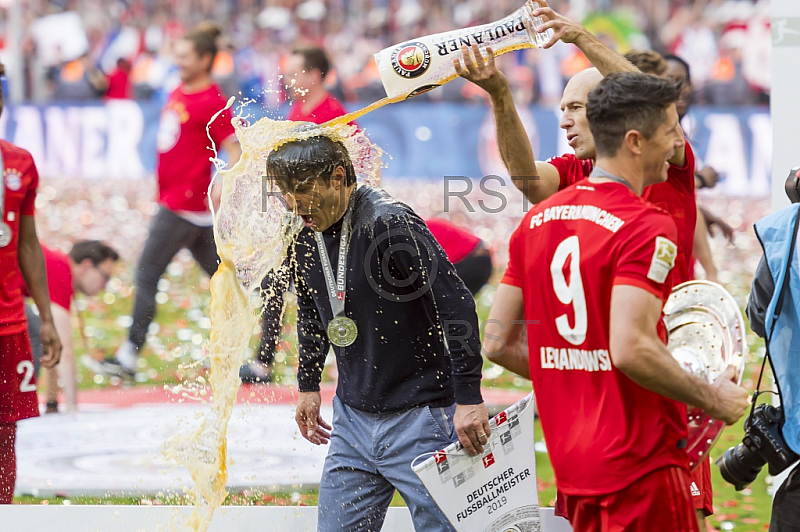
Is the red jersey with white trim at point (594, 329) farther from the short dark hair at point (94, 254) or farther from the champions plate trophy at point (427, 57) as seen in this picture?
the short dark hair at point (94, 254)

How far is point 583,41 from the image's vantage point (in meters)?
3.89

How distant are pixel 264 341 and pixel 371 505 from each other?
2.73 metres

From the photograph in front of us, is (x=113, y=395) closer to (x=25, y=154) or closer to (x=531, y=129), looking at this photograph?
(x=25, y=154)

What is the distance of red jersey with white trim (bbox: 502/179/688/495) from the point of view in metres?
2.84

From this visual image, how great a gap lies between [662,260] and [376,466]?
1496mm

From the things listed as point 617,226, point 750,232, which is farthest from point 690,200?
point 750,232

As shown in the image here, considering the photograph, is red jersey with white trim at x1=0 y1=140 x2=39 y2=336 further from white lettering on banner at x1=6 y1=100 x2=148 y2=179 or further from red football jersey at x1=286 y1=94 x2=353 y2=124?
white lettering on banner at x1=6 y1=100 x2=148 y2=179

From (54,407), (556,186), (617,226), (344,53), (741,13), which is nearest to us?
(617,226)

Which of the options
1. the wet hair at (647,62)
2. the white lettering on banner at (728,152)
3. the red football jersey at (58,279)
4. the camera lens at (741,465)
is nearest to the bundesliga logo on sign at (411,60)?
the wet hair at (647,62)

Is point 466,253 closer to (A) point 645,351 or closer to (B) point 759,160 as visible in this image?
(A) point 645,351

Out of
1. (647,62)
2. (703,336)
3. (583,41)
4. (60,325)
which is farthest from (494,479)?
(60,325)

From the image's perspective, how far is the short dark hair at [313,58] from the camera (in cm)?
846

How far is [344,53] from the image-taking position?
21.5 m

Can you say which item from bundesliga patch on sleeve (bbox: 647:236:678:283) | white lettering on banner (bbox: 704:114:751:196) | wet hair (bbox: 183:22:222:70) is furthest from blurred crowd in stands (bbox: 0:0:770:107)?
bundesliga patch on sleeve (bbox: 647:236:678:283)
